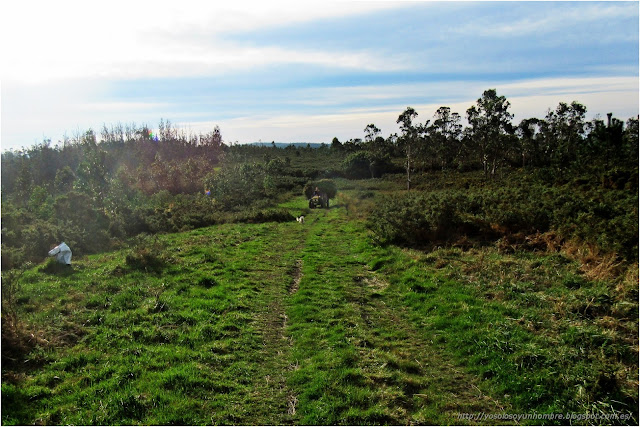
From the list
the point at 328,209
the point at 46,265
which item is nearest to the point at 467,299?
the point at 46,265

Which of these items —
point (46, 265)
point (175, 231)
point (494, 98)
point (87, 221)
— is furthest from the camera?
point (494, 98)

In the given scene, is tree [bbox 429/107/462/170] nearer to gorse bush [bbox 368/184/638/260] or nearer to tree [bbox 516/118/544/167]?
tree [bbox 516/118/544/167]

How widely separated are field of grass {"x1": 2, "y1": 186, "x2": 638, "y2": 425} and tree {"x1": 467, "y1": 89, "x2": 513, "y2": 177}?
106ft

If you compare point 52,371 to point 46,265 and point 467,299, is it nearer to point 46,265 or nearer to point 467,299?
point 46,265

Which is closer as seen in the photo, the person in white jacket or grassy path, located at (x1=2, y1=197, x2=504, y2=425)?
grassy path, located at (x1=2, y1=197, x2=504, y2=425)

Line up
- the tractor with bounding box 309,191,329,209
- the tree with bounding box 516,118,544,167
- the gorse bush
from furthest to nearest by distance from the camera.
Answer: the tree with bounding box 516,118,544,167, the tractor with bounding box 309,191,329,209, the gorse bush

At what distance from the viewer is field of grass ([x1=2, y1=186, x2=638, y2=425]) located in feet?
18.4

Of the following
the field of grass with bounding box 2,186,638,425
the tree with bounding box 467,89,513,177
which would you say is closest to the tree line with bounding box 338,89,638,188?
the tree with bounding box 467,89,513,177

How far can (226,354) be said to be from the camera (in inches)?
291

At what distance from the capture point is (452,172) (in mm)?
59781

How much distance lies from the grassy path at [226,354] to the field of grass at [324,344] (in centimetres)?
3

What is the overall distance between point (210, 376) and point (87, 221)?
1648 cm

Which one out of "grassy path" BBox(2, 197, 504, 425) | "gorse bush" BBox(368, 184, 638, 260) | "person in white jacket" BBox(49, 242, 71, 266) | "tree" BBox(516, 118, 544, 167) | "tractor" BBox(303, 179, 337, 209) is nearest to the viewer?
"grassy path" BBox(2, 197, 504, 425)

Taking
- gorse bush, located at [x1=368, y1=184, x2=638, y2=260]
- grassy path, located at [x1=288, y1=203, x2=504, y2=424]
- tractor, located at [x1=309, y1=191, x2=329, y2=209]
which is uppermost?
gorse bush, located at [x1=368, y1=184, x2=638, y2=260]
